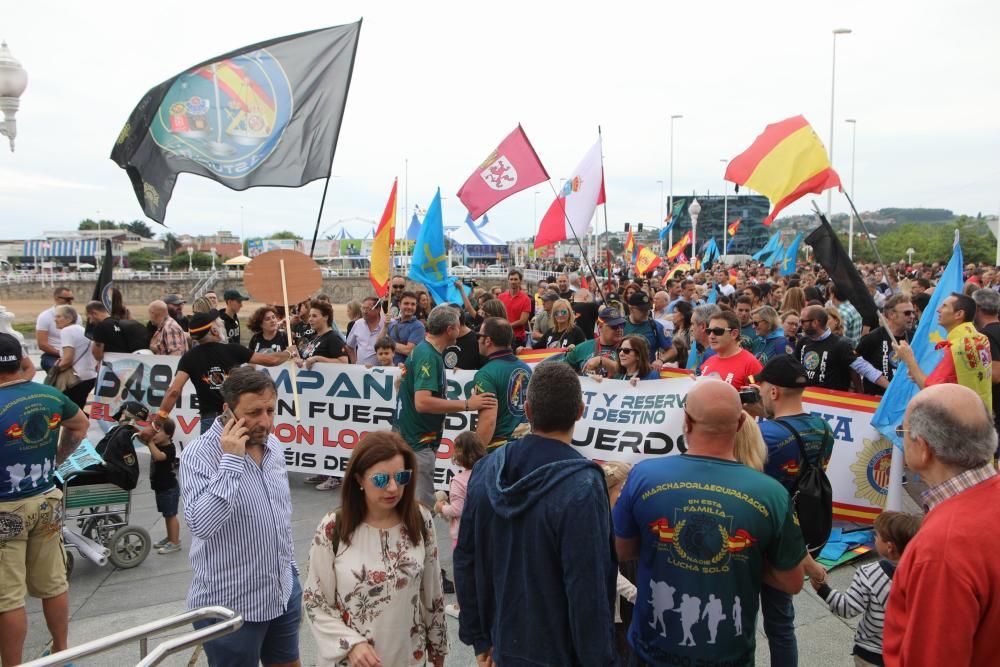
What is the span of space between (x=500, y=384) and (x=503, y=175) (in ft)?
21.5

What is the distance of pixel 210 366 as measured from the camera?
647 cm

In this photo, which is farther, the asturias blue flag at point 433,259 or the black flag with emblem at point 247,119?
the asturias blue flag at point 433,259

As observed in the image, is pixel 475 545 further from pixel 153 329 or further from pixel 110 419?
pixel 153 329

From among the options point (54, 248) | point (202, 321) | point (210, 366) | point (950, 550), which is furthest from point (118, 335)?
point (54, 248)

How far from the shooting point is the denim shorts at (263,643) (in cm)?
320

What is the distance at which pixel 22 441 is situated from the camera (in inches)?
163

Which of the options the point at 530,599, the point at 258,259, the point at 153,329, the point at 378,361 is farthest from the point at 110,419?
the point at 530,599

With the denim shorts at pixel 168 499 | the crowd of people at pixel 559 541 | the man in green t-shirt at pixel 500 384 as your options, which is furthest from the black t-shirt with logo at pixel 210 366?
the man in green t-shirt at pixel 500 384

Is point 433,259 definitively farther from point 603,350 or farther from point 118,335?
point 603,350

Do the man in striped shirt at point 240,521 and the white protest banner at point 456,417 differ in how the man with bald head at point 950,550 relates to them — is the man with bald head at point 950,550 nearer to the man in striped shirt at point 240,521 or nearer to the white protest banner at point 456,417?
the man in striped shirt at point 240,521

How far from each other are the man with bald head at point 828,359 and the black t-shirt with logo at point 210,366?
498 cm

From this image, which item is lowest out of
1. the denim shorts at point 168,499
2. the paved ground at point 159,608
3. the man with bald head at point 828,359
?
the paved ground at point 159,608

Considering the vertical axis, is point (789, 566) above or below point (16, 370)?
below

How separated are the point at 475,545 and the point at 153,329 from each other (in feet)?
26.6
